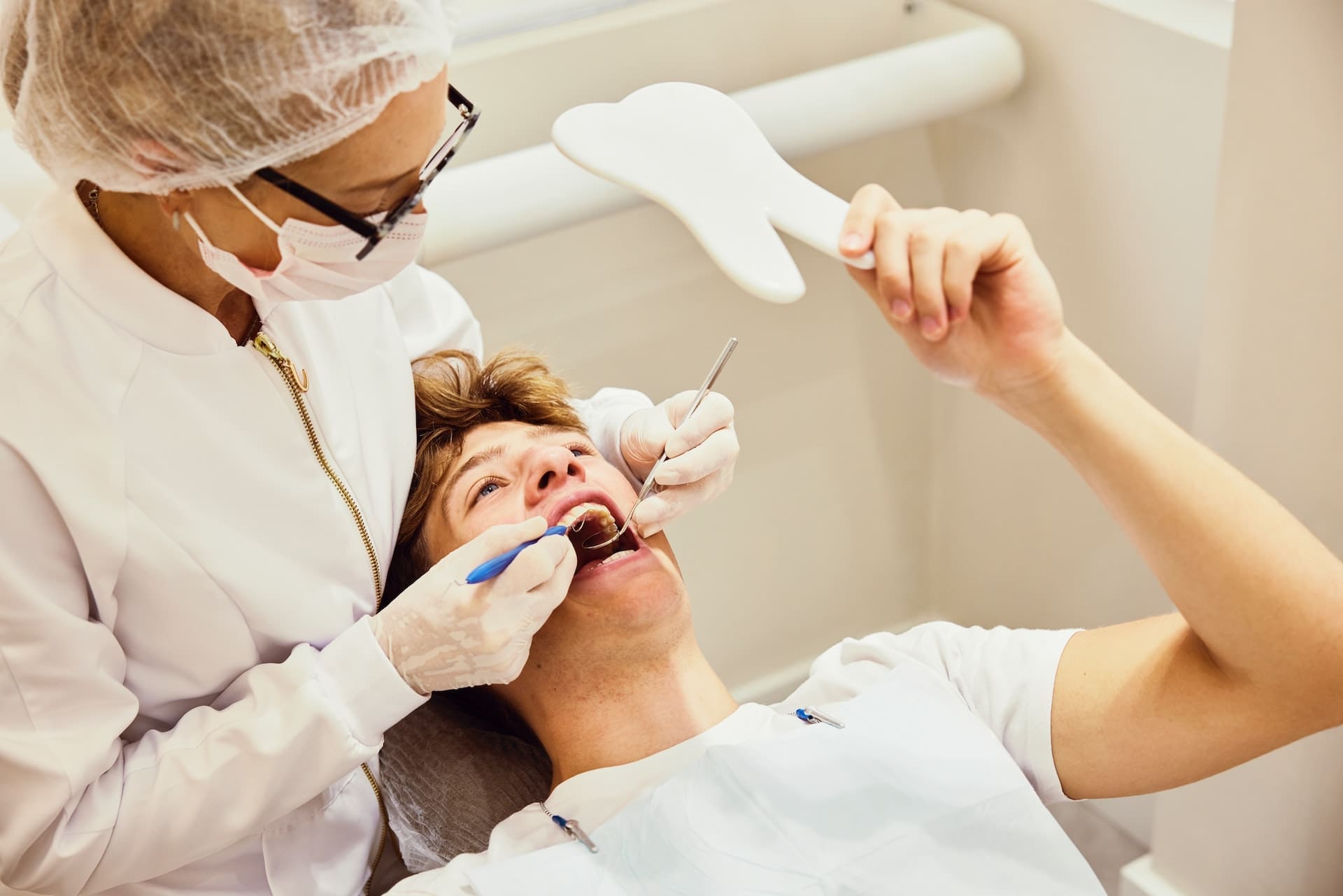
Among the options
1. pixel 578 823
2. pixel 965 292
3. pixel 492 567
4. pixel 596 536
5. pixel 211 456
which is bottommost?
pixel 578 823

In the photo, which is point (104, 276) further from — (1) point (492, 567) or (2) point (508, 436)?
(2) point (508, 436)

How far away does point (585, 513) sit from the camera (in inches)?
60.3

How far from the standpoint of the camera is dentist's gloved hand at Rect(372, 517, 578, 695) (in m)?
1.34

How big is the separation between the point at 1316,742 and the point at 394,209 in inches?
56.3

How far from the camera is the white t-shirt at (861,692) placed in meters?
1.46

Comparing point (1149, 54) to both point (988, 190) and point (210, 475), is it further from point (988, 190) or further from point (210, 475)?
point (210, 475)

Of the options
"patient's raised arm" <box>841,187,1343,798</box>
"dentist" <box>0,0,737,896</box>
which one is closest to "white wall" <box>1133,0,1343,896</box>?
"patient's raised arm" <box>841,187,1343,798</box>

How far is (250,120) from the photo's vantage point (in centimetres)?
108

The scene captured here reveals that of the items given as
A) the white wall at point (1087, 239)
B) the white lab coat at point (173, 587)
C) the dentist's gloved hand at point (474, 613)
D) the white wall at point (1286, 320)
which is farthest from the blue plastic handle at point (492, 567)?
the white wall at point (1087, 239)

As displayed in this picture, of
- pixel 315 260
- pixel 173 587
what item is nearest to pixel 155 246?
pixel 315 260

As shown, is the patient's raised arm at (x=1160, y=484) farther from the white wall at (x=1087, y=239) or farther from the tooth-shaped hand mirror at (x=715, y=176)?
the white wall at (x=1087, y=239)

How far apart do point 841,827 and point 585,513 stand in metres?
0.46

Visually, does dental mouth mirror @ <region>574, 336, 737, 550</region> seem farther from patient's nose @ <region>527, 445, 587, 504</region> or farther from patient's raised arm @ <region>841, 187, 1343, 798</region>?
patient's raised arm @ <region>841, 187, 1343, 798</region>

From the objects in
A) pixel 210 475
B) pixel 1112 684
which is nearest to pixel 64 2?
pixel 210 475
